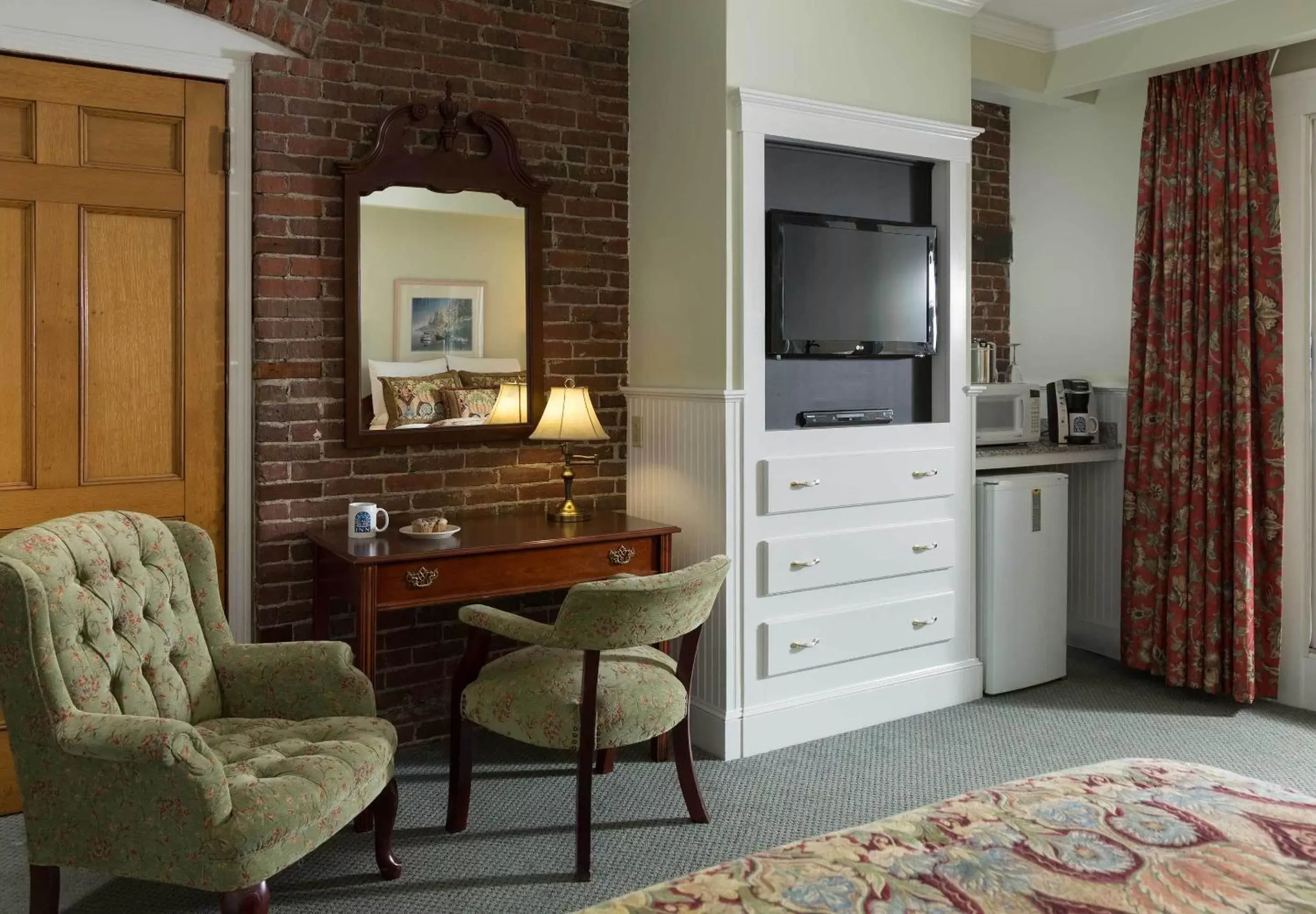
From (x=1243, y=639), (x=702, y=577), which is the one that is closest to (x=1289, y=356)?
(x=1243, y=639)

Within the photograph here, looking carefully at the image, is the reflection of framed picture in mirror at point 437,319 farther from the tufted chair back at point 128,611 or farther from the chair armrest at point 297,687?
the chair armrest at point 297,687

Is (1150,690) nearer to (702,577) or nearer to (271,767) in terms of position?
(702,577)

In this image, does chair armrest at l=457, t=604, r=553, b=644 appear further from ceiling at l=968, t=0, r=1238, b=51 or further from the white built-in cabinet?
ceiling at l=968, t=0, r=1238, b=51

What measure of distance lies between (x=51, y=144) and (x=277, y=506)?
1.21m

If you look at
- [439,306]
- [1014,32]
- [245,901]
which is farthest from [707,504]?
[1014,32]

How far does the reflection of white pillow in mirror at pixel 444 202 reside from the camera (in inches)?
141

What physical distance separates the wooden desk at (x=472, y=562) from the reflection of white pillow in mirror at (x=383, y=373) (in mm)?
409

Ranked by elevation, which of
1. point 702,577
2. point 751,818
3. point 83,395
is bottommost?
point 751,818

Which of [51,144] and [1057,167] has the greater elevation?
[1057,167]

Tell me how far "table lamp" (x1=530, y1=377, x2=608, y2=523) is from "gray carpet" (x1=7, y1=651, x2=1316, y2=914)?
83 centimetres

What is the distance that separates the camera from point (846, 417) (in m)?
3.96

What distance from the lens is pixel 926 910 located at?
4.46 ft

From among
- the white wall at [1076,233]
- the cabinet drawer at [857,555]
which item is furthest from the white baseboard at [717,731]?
the white wall at [1076,233]

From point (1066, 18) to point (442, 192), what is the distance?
2600mm
